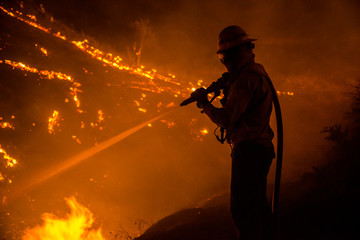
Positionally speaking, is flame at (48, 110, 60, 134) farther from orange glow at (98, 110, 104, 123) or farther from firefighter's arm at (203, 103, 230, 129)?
firefighter's arm at (203, 103, 230, 129)

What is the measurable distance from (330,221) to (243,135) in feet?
7.58

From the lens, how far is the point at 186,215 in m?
4.44

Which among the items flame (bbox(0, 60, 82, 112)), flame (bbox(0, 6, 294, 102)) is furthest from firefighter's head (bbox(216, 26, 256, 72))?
flame (bbox(0, 6, 294, 102))

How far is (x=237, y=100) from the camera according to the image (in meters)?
1.95

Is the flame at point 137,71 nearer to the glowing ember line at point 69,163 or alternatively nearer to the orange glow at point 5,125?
the glowing ember line at point 69,163

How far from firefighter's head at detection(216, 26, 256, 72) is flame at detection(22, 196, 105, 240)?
5.63 m

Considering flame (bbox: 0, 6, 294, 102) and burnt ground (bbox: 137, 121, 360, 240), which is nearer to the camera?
burnt ground (bbox: 137, 121, 360, 240)

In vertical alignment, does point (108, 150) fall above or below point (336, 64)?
below

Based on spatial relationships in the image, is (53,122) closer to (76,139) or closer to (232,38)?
(76,139)

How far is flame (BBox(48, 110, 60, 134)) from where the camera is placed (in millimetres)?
5884

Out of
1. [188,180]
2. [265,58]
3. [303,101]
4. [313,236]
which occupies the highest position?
[265,58]

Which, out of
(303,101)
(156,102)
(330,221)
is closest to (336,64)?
(303,101)

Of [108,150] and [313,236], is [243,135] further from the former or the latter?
[108,150]

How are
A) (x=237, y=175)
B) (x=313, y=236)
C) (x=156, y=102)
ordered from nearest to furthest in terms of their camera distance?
1. (x=237, y=175)
2. (x=313, y=236)
3. (x=156, y=102)
